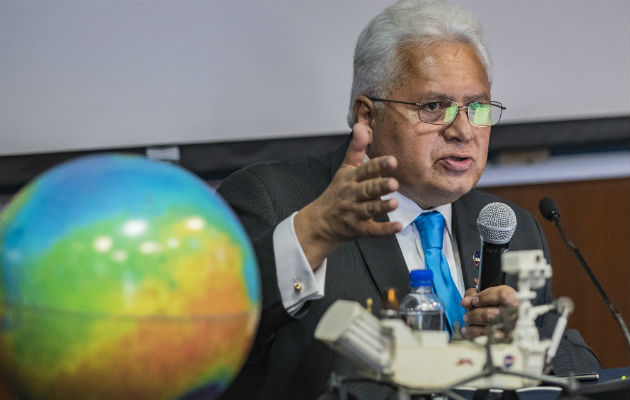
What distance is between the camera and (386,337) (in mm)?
1086

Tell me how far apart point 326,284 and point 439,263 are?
0.30 meters

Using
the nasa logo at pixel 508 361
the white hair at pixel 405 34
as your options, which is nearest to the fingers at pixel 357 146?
the nasa logo at pixel 508 361

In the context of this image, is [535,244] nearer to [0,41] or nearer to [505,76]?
[505,76]

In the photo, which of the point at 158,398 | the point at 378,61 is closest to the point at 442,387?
the point at 158,398

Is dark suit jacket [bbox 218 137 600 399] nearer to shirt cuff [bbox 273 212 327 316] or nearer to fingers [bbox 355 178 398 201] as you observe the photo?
shirt cuff [bbox 273 212 327 316]

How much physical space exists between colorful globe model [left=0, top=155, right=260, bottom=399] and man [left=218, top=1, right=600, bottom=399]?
0.68 meters

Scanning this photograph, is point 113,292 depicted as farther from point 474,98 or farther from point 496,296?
point 474,98

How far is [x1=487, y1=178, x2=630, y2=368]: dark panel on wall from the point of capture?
3188 mm

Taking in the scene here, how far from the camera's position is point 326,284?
1906 millimetres

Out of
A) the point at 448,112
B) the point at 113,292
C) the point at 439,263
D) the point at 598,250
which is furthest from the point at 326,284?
the point at 598,250

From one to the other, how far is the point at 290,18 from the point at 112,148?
85 centimetres

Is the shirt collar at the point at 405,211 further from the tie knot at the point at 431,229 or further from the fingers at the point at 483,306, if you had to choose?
the fingers at the point at 483,306

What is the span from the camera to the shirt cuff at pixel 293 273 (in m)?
1.43

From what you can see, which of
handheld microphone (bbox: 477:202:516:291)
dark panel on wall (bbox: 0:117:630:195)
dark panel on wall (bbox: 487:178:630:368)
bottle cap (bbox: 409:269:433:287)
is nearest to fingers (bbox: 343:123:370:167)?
bottle cap (bbox: 409:269:433:287)
